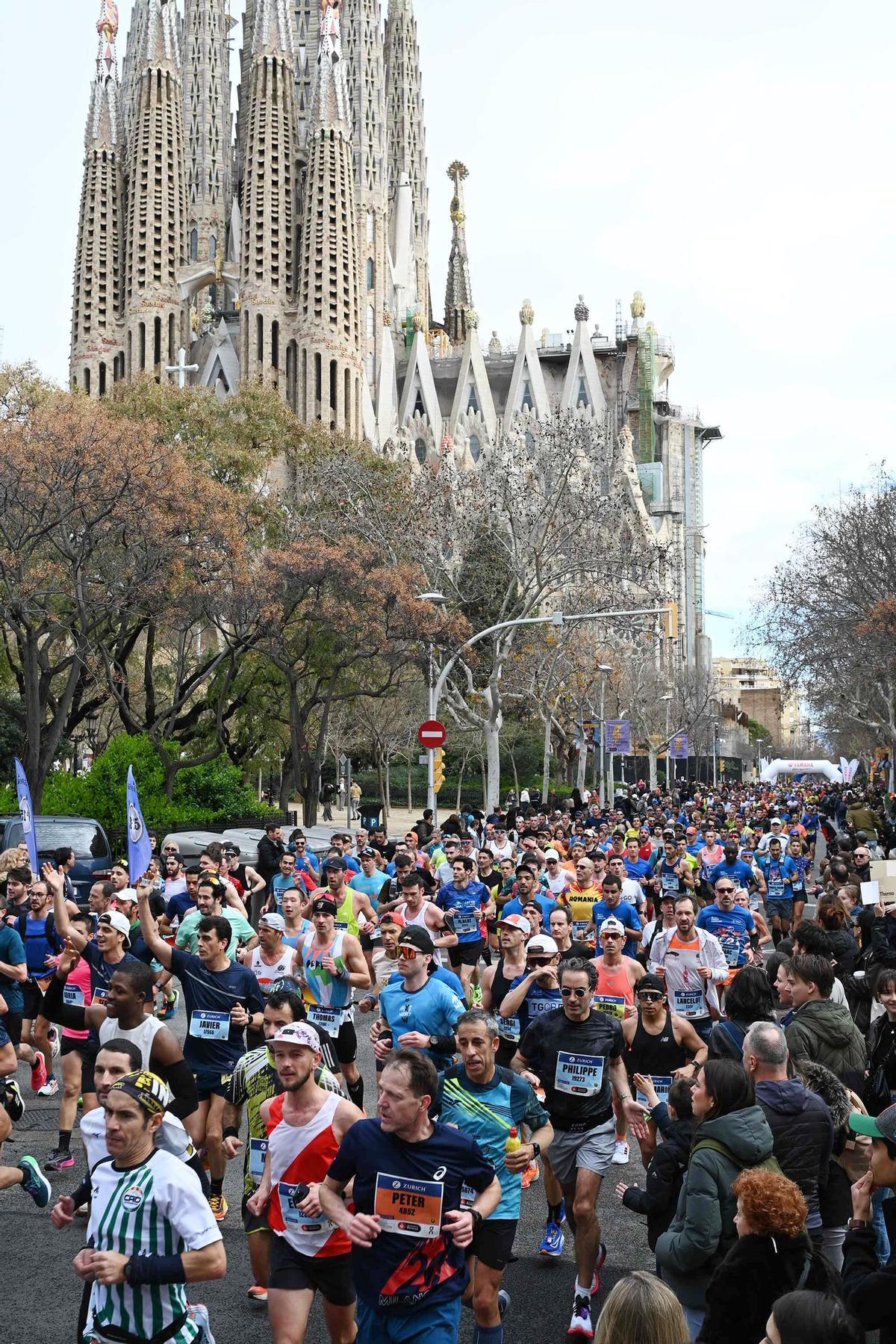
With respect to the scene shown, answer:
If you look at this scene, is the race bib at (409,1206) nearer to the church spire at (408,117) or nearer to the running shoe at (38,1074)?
the running shoe at (38,1074)

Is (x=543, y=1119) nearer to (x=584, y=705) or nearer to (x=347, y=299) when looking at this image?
(x=584, y=705)

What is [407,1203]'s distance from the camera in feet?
14.6

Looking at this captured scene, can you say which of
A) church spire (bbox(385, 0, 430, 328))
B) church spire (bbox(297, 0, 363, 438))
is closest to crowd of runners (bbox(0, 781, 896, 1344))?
church spire (bbox(297, 0, 363, 438))

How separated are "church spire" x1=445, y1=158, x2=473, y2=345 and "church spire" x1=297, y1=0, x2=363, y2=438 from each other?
60.0 metres

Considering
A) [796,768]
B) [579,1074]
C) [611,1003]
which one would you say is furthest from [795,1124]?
[796,768]

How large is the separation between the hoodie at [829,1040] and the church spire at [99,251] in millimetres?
69621

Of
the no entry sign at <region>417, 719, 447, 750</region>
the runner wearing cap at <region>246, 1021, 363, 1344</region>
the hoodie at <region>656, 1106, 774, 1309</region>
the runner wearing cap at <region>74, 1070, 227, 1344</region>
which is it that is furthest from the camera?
the no entry sign at <region>417, 719, 447, 750</region>

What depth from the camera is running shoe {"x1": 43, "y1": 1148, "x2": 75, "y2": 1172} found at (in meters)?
8.43

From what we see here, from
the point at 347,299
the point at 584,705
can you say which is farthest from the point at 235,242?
the point at 584,705

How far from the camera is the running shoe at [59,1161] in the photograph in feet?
27.7

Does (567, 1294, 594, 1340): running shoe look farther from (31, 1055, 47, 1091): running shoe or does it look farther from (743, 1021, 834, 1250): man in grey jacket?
(31, 1055, 47, 1091): running shoe

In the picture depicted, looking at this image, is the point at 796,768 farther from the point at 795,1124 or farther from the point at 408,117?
the point at 408,117

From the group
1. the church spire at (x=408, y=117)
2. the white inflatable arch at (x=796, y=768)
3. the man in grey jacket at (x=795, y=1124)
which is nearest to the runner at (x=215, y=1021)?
the man in grey jacket at (x=795, y=1124)

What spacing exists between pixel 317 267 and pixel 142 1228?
67.6 m
